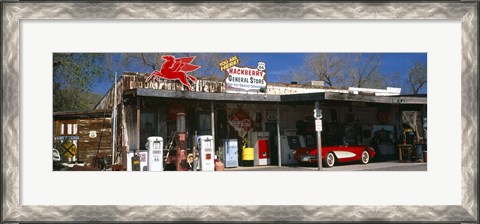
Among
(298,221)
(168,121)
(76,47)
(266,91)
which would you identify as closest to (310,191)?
(298,221)

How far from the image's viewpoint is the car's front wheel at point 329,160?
19.8m

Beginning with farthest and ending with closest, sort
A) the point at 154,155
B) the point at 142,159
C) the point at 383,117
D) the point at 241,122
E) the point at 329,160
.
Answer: the point at 383,117, the point at 241,122, the point at 329,160, the point at 142,159, the point at 154,155

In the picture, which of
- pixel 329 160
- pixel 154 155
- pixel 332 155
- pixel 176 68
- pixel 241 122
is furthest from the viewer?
pixel 241 122

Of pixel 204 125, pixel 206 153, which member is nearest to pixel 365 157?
pixel 204 125

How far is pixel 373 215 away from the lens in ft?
34.2

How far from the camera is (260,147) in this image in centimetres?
2155

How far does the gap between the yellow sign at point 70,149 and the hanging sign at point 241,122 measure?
6.16 metres

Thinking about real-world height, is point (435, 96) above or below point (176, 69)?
below

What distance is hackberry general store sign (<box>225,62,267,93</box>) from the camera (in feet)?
67.6

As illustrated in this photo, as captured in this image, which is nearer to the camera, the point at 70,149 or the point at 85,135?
the point at 70,149

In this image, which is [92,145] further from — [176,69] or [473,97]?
[473,97]

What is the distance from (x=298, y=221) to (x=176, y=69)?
9375mm

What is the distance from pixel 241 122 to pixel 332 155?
13.1 feet

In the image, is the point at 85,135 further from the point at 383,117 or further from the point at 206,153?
the point at 383,117
